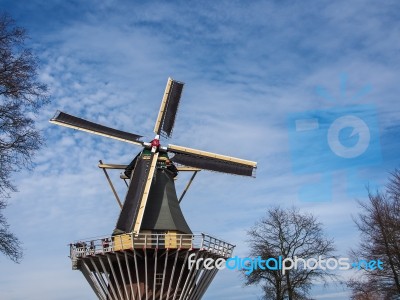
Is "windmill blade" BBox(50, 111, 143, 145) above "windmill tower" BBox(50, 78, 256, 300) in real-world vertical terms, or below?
above

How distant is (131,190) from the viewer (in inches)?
941

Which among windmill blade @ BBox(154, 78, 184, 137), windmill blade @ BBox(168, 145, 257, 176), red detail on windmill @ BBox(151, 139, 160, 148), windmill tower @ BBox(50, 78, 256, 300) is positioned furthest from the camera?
windmill blade @ BBox(154, 78, 184, 137)

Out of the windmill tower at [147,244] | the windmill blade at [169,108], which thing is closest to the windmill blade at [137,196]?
the windmill tower at [147,244]

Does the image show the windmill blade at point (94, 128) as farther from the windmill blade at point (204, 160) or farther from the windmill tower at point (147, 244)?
the windmill blade at point (204, 160)

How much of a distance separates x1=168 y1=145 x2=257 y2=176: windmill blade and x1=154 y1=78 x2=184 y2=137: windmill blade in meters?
2.06

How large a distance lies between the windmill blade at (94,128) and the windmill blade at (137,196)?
197 centimetres

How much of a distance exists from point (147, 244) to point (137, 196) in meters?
3.01

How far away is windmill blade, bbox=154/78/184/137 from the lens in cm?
2836

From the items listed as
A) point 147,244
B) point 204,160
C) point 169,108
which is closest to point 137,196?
point 147,244

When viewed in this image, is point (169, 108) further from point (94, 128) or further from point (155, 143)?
point (94, 128)

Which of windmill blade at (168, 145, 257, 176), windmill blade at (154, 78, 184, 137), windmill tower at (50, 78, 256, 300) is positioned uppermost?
windmill blade at (154, 78, 184, 137)

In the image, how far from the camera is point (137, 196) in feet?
76.6

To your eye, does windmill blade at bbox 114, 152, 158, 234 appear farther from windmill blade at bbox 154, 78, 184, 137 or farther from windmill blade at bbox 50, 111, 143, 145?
windmill blade at bbox 154, 78, 184, 137

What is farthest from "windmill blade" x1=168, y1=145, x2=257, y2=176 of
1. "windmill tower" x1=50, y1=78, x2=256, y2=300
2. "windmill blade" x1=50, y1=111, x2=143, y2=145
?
"windmill blade" x1=50, y1=111, x2=143, y2=145
